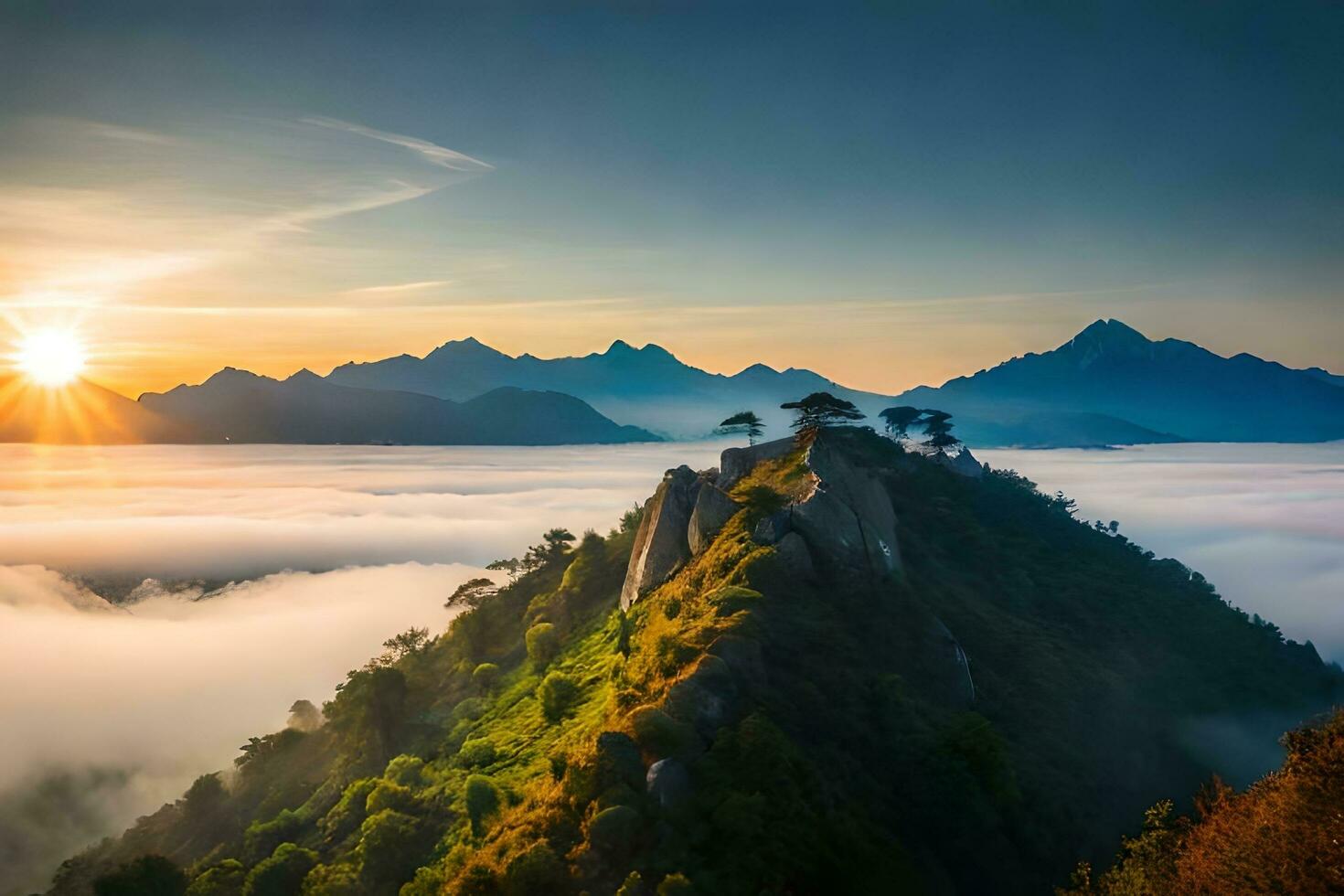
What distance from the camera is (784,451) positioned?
7081cm

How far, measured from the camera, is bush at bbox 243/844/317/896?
48531 millimetres

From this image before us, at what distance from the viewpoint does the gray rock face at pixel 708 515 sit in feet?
198

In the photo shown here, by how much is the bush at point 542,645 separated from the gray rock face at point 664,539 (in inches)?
296

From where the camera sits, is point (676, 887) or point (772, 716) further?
point (772, 716)

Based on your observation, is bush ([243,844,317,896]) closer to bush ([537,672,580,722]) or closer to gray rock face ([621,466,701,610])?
bush ([537,672,580,722])

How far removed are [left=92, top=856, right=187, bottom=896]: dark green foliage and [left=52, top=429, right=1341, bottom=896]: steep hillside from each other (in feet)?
0.72

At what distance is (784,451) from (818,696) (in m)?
32.1

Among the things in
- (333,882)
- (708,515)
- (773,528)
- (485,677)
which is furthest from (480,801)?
(485,677)

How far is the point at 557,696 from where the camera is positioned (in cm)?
5419

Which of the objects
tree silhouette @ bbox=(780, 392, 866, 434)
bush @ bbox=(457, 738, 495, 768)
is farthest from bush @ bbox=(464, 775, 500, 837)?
tree silhouette @ bbox=(780, 392, 866, 434)

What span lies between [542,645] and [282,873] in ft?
85.2

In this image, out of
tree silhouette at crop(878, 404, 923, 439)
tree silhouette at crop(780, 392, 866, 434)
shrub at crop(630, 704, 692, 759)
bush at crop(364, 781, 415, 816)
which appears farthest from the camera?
tree silhouette at crop(878, 404, 923, 439)

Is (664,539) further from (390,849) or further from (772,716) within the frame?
(390,849)

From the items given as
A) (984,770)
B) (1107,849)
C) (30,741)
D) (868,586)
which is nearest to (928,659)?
(868,586)
